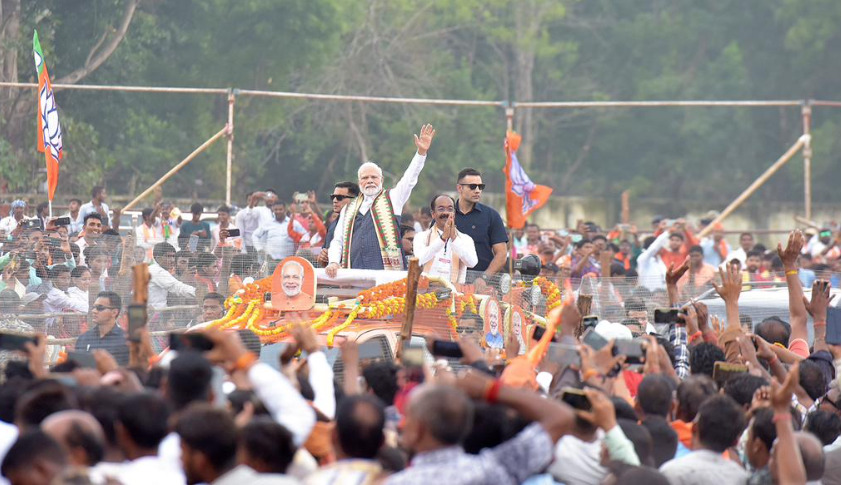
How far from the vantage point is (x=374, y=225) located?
1054 centimetres

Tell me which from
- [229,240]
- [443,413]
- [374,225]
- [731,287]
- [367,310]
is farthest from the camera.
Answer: [229,240]

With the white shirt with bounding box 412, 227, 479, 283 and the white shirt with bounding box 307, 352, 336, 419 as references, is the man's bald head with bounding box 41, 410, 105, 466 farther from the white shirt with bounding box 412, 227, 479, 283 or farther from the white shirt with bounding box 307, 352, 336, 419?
the white shirt with bounding box 412, 227, 479, 283

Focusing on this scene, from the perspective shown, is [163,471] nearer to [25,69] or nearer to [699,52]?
[25,69]

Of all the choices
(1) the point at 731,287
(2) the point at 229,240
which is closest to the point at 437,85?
(2) the point at 229,240

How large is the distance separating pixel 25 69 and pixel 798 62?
24.3 meters

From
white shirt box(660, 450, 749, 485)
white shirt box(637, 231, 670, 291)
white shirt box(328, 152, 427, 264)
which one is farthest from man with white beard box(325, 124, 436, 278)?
white shirt box(637, 231, 670, 291)

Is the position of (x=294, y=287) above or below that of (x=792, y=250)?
below

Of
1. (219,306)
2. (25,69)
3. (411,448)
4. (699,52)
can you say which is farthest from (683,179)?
(411,448)

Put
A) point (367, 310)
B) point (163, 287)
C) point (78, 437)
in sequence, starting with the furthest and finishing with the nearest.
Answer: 1. point (163, 287)
2. point (367, 310)
3. point (78, 437)

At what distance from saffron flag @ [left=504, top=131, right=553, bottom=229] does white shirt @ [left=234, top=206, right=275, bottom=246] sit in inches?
130

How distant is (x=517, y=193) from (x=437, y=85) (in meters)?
20.5

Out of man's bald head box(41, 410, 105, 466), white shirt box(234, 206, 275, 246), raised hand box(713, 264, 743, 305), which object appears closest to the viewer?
man's bald head box(41, 410, 105, 466)

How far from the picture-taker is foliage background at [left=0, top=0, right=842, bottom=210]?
84.0 feet

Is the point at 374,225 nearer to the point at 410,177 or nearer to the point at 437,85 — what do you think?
the point at 410,177
